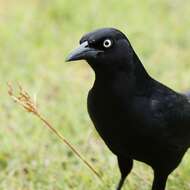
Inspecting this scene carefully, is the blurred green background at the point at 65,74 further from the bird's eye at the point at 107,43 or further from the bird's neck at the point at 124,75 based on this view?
the bird's eye at the point at 107,43

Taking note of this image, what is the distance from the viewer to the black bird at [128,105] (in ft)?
13.0

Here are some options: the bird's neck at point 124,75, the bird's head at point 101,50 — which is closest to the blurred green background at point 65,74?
the bird's neck at point 124,75

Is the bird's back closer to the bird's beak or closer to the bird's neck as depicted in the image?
the bird's neck

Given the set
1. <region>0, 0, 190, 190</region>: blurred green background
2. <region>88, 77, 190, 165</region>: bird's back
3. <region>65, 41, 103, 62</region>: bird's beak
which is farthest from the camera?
<region>0, 0, 190, 190</region>: blurred green background

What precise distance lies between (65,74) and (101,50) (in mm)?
2589

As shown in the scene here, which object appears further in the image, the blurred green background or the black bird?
the blurred green background

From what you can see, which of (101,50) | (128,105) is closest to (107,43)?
(101,50)

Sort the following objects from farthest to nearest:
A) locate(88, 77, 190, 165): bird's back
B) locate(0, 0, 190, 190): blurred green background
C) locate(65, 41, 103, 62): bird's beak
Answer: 1. locate(0, 0, 190, 190): blurred green background
2. locate(88, 77, 190, 165): bird's back
3. locate(65, 41, 103, 62): bird's beak

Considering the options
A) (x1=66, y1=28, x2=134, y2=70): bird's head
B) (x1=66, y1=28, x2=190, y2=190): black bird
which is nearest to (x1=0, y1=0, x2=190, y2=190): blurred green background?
(x1=66, y1=28, x2=190, y2=190): black bird

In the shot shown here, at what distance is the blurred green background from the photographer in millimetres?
5051

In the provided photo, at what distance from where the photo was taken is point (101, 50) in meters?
3.95

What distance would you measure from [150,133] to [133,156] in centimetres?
20

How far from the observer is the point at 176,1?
7605 millimetres

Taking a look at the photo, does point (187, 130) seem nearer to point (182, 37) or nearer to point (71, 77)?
point (71, 77)
